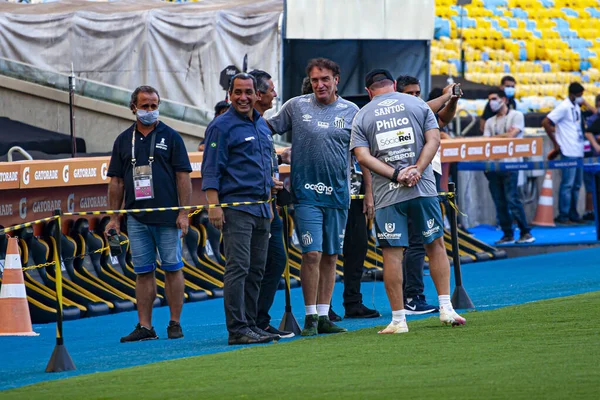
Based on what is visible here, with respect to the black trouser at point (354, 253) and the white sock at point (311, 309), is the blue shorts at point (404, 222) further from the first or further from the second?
the black trouser at point (354, 253)

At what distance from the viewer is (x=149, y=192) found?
970 centimetres

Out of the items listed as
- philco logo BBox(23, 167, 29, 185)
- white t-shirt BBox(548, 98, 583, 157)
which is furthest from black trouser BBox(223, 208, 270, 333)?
white t-shirt BBox(548, 98, 583, 157)

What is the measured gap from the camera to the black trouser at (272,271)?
31.7 ft

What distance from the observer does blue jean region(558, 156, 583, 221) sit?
21.3 metres

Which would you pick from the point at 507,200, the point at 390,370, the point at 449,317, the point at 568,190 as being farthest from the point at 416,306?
the point at 568,190

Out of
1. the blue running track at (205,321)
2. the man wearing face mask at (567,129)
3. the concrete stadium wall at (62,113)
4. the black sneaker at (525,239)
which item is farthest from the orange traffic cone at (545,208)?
the concrete stadium wall at (62,113)

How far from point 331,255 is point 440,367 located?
2.61 m

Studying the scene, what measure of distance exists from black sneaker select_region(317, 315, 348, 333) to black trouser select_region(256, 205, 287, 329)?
1.33ft

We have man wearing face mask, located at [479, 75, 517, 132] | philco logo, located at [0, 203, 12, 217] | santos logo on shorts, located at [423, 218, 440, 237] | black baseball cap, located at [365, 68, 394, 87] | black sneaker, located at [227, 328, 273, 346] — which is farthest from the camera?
man wearing face mask, located at [479, 75, 517, 132]

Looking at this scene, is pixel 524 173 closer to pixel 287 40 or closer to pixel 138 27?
pixel 287 40

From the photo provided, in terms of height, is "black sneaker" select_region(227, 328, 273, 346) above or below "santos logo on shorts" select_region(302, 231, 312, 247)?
below

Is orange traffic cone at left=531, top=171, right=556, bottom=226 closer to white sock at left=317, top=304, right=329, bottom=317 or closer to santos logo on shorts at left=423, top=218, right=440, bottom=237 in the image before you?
white sock at left=317, top=304, right=329, bottom=317

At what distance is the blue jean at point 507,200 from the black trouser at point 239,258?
30.8 feet

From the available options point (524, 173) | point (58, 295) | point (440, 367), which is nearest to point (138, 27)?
point (524, 173)
